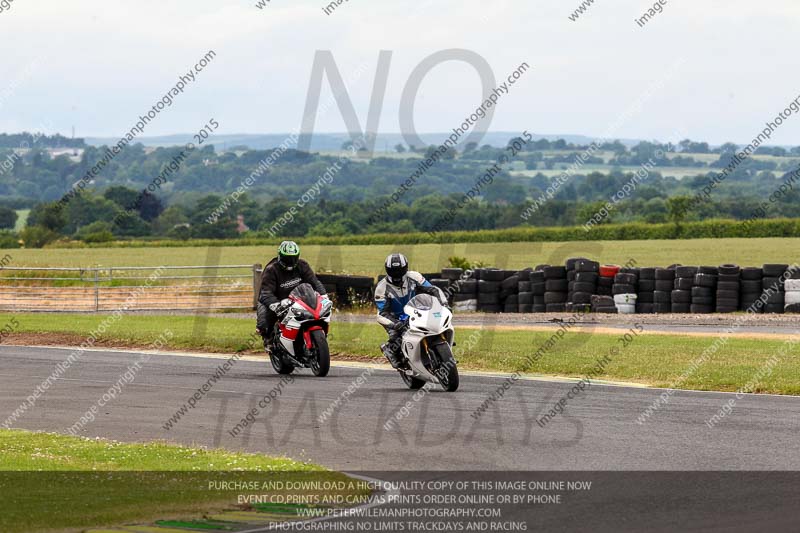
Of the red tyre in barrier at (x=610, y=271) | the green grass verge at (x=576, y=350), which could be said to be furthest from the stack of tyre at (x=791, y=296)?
the green grass verge at (x=576, y=350)

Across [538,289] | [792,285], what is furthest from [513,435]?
[538,289]

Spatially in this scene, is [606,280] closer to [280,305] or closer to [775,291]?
[775,291]

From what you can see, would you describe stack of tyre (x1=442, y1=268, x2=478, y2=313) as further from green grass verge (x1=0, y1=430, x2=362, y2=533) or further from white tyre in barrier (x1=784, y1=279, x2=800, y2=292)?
green grass verge (x1=0, y1=430, x2=362, y2=533)

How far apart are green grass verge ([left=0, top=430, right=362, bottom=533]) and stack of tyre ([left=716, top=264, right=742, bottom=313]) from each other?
21.5 m

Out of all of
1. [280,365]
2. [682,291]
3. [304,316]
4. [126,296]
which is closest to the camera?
[304,316]

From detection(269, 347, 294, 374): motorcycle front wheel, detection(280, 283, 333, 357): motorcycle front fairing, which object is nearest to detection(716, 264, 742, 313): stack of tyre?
detection(269, 347, 294, 374): motorcycle front wheel

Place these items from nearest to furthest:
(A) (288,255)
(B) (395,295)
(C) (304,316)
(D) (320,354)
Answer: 1. (B) (395,295)
2. (C) (304,316)
3. (D) (320,354)
4. (A) (288,255)

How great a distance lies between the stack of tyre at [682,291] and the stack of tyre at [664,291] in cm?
16

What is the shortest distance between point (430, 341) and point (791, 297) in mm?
16748

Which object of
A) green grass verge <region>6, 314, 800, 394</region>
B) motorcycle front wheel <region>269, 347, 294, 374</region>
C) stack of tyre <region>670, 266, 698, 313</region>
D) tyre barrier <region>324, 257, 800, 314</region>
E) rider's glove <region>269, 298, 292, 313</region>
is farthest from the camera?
stack of tyre <region>670, 266, 698, 313</region>

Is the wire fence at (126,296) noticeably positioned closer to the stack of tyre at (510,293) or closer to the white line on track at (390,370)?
the stack of tyre at (510,293)

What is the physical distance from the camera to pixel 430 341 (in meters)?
16.5

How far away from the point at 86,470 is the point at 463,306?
938 inches

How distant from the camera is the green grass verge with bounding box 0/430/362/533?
870cm
